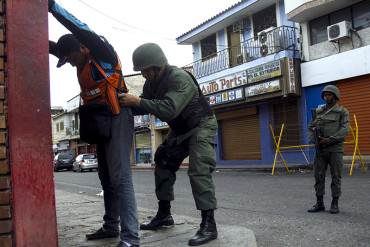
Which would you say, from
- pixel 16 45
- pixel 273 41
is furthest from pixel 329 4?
pixel 16 45

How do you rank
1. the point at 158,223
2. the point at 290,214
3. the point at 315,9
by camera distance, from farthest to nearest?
the point at 315,9 < the point at 290,214 < the point at 158,223

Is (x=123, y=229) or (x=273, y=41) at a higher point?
(x=273, y=41)

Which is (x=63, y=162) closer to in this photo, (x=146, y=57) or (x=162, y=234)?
(x=162, y=234)

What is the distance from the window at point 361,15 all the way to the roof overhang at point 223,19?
13.1 ft

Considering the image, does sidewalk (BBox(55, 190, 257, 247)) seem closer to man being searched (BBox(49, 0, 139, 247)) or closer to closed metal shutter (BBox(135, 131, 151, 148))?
man being searched (BBox(49, 0, 139, 247))

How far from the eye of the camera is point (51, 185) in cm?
299

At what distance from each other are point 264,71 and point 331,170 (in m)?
12.7

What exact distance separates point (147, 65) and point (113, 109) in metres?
0.64

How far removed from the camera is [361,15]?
627 inches

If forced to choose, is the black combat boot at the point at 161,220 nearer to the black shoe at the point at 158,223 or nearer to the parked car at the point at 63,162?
the black shoe at the point at 158,223

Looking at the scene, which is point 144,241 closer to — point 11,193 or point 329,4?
point 11,193

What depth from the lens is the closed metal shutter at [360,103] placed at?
50.2 ft

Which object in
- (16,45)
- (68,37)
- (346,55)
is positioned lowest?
(16,45)

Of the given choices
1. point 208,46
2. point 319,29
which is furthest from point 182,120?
point 208,46
